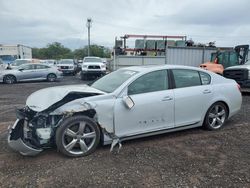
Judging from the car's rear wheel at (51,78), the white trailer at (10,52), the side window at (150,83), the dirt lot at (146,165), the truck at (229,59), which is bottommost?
the dirt lot at (146,165)

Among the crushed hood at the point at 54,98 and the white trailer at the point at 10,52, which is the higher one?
the white trailer at the point at 10,52

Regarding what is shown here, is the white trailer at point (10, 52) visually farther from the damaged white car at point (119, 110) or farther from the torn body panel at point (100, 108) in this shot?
the torn body panel at point (100, 108)

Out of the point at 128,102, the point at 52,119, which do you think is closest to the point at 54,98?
the point at 52,119

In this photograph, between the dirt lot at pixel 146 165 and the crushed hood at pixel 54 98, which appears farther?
the crushed hood at pixel 54 98

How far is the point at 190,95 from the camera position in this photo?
4.87 meters

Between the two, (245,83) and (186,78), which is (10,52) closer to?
(245,83)

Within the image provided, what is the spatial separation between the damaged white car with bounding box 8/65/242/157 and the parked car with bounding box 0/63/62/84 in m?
13.1

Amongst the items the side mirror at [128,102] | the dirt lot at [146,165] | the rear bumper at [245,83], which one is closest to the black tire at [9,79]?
the dirt lot at [146,165]

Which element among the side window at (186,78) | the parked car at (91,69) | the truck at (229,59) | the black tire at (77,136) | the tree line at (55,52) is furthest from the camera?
the tree line at (55,52)

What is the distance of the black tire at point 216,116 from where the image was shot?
5238 mm

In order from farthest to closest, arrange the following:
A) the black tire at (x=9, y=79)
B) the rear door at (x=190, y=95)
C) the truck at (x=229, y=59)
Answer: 1. the black tire at (x=9, y=79)
2. the truck at (x=229, y=59)
3. the rear door at (x=190, y=95)

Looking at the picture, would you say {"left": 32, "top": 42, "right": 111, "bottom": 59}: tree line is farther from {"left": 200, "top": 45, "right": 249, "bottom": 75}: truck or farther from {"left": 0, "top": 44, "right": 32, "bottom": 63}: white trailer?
{"left": 200, "top": 45, "right": 249, "bottom": 75}: truck

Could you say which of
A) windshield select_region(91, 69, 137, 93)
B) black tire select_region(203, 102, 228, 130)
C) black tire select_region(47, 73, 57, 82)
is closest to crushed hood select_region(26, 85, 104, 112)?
windshield select_region(91, 69, 137, 93)

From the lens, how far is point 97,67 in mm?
18891
